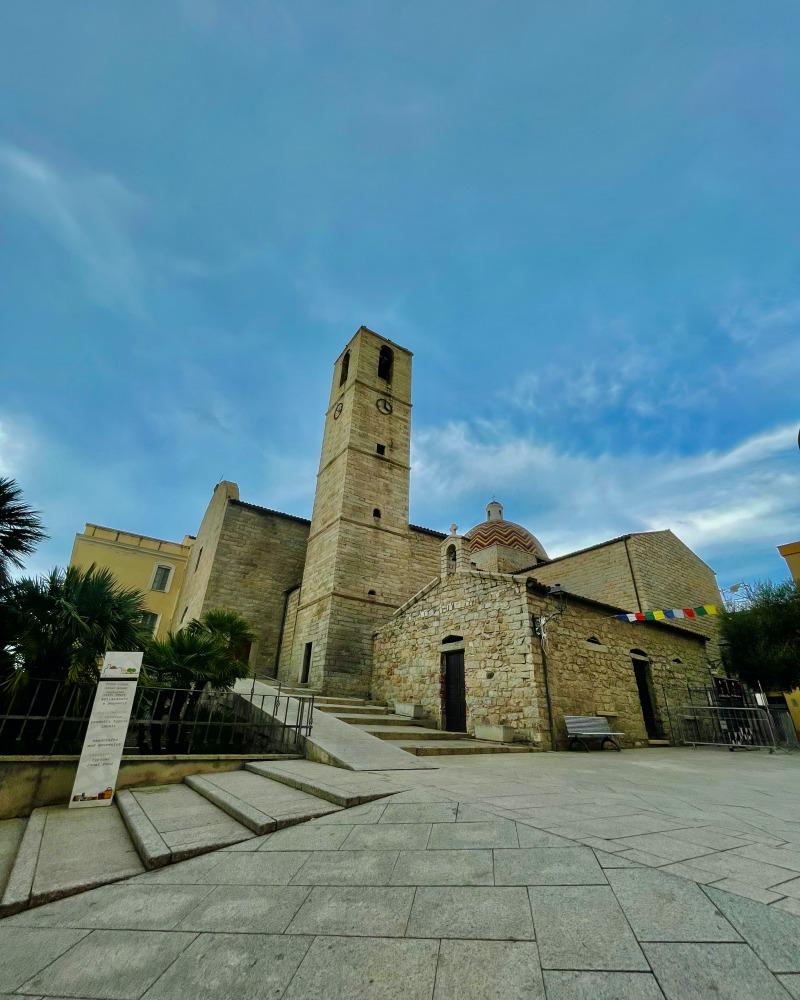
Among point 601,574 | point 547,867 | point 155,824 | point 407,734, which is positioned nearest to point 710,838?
point 547,867

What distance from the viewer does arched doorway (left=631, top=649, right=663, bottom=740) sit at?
12656mm

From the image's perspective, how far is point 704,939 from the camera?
5.71ft

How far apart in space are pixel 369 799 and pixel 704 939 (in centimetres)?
303

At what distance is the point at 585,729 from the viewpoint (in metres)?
9.76

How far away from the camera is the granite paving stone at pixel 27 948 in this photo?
6.79ft

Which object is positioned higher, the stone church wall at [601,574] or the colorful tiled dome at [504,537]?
the colorful tiled dome at [504,537]

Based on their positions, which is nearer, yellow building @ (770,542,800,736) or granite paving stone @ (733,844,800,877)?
granite paving stone @ (733,844,800,877)

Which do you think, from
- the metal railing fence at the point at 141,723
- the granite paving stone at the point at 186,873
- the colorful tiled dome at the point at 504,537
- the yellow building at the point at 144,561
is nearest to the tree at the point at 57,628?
the metal railing fence at the point at 141,723

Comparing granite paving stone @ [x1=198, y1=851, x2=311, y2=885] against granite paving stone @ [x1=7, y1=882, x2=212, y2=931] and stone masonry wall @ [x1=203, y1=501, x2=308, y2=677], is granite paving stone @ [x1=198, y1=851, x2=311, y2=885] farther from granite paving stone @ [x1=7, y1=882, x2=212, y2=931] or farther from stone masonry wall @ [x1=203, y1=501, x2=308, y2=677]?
stone masonry wall @ [x1=203, y1=501, x2=308, y2=677]

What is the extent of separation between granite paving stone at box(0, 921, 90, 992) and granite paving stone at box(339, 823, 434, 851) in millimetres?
1525

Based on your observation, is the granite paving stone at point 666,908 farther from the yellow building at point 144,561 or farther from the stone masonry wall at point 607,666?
the yellow building at point 144,561

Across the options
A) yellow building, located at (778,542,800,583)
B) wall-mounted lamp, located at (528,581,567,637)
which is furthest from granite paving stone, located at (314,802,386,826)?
yellow building, located at (778,542,800,583)

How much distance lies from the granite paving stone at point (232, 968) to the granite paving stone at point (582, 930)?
1.03 meters

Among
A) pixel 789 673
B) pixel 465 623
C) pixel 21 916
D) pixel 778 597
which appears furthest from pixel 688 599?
pixel 21 916
